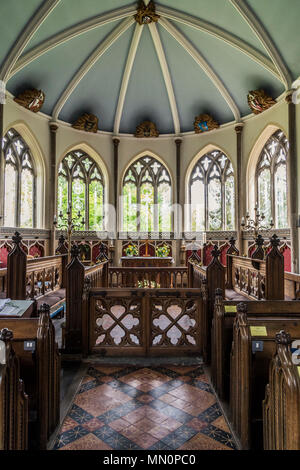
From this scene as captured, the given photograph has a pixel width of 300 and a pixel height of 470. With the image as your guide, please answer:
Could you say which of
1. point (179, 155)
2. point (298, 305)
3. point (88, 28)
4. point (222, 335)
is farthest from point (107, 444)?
point (179, 155)

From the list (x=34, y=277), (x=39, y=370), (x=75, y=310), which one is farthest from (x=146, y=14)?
(x=39, y=370)

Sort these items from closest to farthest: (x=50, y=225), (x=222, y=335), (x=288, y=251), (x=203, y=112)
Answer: (x=222, y=335) < (x=288, y=251) < (x=50, y=225) < (x=203, y=112)

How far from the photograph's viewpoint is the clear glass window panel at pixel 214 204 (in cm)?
1343

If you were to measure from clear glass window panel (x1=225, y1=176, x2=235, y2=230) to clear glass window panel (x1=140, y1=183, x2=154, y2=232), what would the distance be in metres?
3.39

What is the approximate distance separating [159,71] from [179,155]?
351 centimetres

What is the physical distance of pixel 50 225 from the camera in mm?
11906

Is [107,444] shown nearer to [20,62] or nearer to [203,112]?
[20,62]

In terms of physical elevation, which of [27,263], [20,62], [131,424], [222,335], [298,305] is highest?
[20,62]

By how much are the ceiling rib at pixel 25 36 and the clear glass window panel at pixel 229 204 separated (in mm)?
8813

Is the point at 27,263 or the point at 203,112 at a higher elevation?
the point at 203,112

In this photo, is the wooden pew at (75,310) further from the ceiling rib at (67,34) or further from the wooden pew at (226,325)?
the ceiling rib at (67,34)

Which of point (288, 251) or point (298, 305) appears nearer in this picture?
point (298, 305)

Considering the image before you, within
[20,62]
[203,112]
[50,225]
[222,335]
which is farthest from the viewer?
[203,112]
